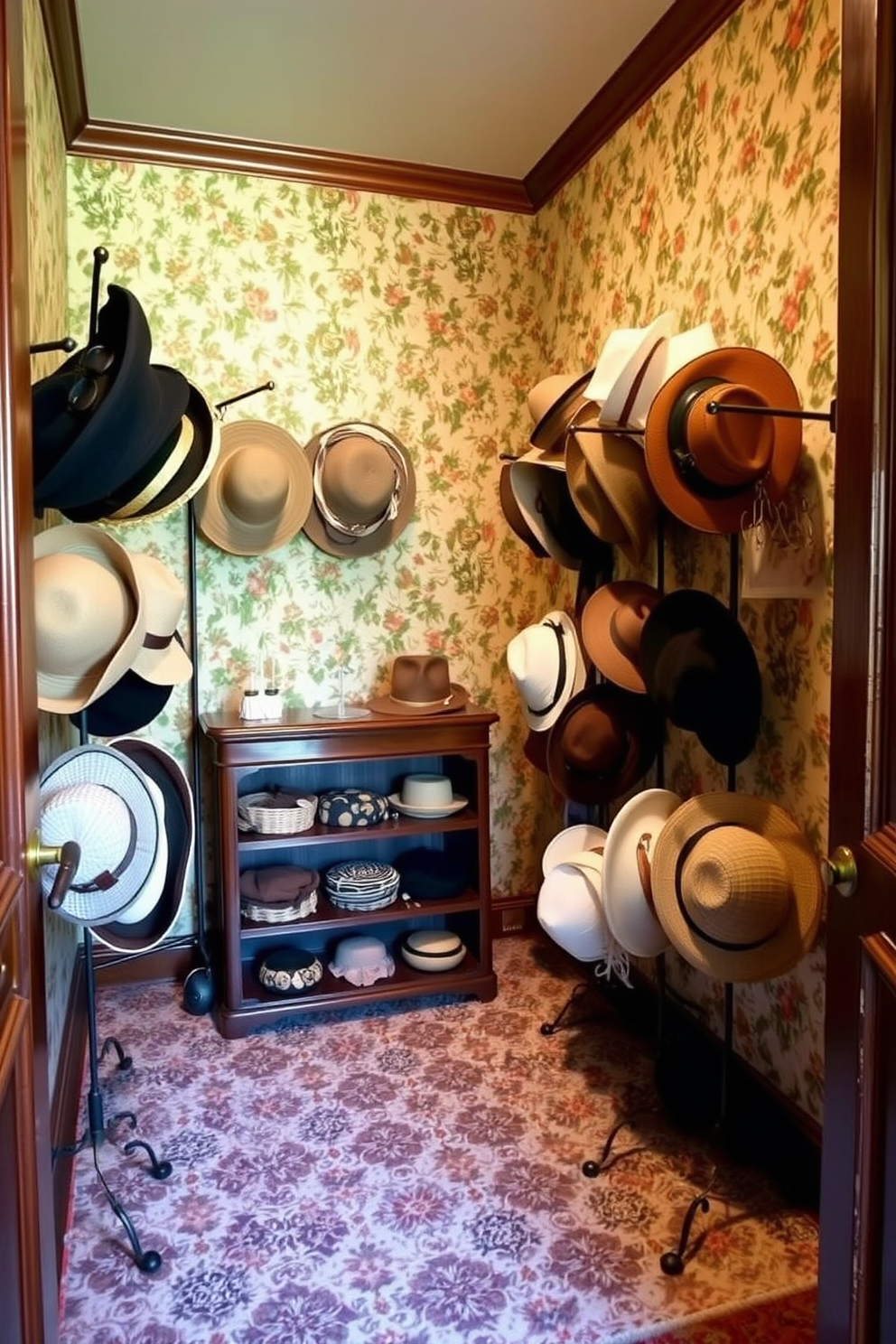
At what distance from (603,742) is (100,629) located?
1253mm

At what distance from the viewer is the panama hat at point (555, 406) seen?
7.32 feet

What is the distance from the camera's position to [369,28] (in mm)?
2207

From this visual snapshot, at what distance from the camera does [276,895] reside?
8.54 ft

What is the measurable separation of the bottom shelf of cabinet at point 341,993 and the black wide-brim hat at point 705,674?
48.7 inches

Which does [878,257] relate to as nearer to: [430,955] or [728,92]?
[728,92]

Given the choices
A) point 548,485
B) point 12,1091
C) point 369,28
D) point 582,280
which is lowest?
point 12,1091

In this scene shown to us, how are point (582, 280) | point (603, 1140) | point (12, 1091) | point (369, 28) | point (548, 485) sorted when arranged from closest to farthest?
point (12, 1091) < point (603, 1140) < point (369, 28) < point (548, 485) < point (582, 280)

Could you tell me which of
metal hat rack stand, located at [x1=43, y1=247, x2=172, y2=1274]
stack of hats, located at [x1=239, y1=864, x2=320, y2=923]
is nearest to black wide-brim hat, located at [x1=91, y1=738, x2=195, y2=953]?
metal hat rack stand, located at [x1=43, y1=247, x2=172, y2=1274]

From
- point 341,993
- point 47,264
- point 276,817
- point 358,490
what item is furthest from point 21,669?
point 341,993

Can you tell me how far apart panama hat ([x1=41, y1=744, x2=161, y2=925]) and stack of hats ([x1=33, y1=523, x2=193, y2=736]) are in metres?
0.14

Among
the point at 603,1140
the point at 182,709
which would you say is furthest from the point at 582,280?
the point at 603,1140

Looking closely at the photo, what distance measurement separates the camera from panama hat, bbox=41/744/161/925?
1620 millimetres

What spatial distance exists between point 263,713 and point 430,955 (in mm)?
928

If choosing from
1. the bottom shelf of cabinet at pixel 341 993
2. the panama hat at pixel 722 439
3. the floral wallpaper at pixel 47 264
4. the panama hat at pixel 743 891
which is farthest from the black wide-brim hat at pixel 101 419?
the bottom shelf of cabinet at pixel 341 993
